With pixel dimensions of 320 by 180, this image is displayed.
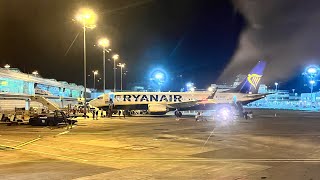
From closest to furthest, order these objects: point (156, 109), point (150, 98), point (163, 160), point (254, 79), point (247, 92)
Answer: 1. point (163, 160)
2. point (156, 109)
3. point (150, 98)
4. point (247, 92)
5. point (254, 79)

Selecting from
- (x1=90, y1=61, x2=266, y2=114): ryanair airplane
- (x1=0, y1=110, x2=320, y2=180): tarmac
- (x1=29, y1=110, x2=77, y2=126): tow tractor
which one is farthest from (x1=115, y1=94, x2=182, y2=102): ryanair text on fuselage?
(x1=0, y1=110, x2=320, y2=180): tarmac

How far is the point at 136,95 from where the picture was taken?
68.4 meters

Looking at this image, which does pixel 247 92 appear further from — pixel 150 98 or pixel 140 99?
pixel 140 99

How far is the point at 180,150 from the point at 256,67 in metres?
56.8

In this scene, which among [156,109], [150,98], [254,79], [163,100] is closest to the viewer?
[156,109]

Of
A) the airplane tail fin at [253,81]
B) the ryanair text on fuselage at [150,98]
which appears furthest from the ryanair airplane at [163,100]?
the airplane tail fin at [253,81]

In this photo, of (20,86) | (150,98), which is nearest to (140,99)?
(150,98)

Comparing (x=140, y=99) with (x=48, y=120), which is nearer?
(x=48, y=120)

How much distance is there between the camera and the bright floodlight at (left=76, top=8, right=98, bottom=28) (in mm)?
53053

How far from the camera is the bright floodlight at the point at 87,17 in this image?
53.1 metres

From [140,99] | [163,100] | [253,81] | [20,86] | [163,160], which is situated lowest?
[163,160]

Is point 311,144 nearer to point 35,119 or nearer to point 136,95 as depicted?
point 35,119

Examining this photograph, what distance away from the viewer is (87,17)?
53.3 meters

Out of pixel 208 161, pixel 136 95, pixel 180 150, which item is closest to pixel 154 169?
pixel 208 161
